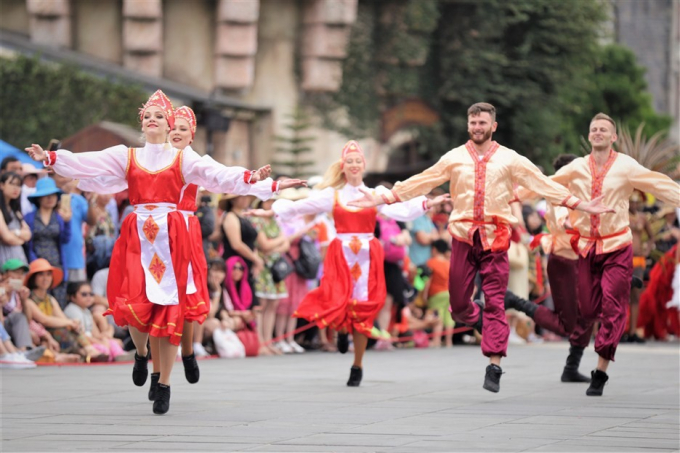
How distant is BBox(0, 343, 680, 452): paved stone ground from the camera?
8328mm

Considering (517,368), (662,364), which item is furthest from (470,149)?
(662,364)

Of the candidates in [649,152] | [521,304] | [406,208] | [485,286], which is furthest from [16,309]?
[649,152]

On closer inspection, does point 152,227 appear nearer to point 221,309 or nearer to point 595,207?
point 595,207

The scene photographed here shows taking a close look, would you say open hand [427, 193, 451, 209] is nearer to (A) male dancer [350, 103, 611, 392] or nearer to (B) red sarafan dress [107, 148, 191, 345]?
(A) male dancer [350, 103, 611, 392]

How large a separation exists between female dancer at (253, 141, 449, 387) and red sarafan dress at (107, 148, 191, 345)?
2253mm

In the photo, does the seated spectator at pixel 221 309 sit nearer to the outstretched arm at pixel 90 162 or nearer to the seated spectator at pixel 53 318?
the seated spectator at pixel 53 318

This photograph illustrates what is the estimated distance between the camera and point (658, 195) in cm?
1164

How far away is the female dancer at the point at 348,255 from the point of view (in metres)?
12.4

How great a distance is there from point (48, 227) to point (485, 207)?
503 centimetres

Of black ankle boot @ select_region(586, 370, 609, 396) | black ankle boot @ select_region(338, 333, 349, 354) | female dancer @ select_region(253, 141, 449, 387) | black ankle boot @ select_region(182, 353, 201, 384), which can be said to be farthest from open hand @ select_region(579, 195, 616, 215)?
black ankle boot @ select_region(182, 353, 201, 384)

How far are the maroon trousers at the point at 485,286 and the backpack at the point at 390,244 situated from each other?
586 cm

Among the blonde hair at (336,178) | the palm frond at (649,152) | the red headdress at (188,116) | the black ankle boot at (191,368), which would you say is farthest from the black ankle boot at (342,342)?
the palm frond at (649,152)

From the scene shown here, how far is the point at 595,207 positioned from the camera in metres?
10.9

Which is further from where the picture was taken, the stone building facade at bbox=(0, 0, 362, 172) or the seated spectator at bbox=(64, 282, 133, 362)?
the stone building facade at bbox=(0, 0, 362, 172)
